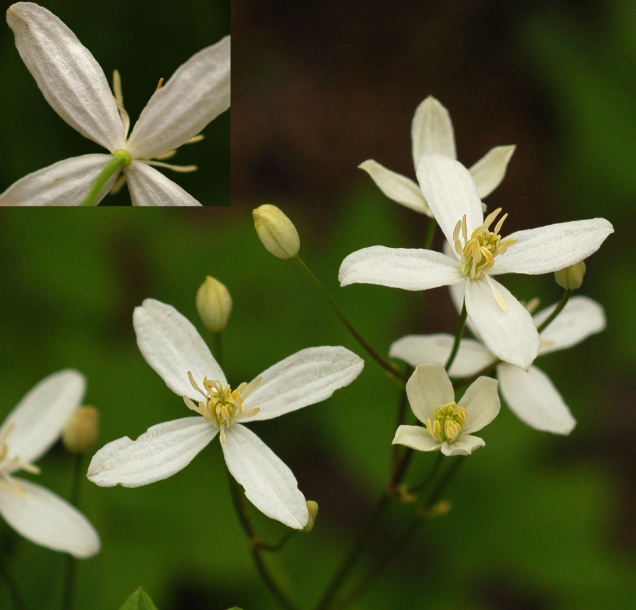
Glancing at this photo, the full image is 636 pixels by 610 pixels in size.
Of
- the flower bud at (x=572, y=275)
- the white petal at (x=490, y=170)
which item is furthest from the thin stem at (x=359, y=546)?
the white petal at (x=490, y=170)

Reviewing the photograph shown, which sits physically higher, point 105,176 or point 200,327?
point 200,327

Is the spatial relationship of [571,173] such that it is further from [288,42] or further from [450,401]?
[450,401]

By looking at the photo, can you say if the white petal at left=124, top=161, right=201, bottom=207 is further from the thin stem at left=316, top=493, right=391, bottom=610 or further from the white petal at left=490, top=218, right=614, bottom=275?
the thin stem at left=316, top=493, right=391, bottom=610

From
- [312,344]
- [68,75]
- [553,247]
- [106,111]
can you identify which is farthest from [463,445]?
[312,344]

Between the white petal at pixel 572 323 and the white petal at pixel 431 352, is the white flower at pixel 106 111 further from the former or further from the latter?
the white petal at pixel 572 323

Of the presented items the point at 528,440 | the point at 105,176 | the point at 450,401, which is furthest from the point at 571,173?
the point at 105,176

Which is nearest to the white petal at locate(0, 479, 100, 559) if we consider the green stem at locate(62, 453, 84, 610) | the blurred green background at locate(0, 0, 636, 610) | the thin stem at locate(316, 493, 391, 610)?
the green stem at locate(62, 453, 84, 610)

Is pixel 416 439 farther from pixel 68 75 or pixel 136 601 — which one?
pixel 68 75
